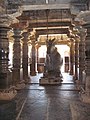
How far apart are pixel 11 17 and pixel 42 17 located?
3296 millimetres

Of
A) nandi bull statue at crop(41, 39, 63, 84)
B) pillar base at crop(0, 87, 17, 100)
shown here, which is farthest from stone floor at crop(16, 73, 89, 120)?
nandi bull statue at crop(41, 39, 63, 84)

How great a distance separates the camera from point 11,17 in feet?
27.7

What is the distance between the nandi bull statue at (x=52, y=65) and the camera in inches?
523

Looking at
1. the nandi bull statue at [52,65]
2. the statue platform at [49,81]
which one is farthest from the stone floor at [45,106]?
the nandi bull statue at [52,65]

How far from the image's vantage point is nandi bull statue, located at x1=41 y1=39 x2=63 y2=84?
1328 cm

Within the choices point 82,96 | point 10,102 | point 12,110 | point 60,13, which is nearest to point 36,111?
point 12,110

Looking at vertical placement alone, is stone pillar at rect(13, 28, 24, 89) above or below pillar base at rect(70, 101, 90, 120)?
above

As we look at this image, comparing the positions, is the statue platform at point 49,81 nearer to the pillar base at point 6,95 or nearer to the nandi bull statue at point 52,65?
the nandi bull statue at point 52,65

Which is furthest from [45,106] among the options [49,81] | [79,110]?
[49,81]

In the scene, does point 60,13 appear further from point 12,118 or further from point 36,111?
point 12,118

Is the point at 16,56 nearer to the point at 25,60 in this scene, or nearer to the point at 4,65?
the point at 25,60

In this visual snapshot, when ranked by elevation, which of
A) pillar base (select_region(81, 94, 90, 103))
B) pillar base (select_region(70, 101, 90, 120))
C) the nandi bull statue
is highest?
the nandi bull statue

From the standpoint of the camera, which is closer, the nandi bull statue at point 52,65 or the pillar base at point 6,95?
the pillar base at point 6,95

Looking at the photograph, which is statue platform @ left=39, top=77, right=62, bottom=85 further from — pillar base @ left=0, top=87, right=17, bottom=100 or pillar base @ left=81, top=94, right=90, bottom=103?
pillar base @ left=81, top=94, right=90, bottom=103
